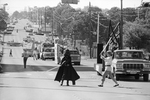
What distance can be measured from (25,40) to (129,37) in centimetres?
10936

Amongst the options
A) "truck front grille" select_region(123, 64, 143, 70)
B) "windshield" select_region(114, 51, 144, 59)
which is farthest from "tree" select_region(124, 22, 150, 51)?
"truck front grille" select_region(123, 64, 143, 70)

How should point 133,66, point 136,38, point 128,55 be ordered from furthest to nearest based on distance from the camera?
point 136,38 → point 128,55 → point 133,66

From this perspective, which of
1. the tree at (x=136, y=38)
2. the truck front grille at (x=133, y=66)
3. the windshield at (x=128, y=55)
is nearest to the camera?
the truck front grille at (x=133, y=66)

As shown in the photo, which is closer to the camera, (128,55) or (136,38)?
(128,55)

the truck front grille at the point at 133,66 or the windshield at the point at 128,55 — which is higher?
the windshield at the point at 128,55

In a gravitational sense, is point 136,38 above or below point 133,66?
above

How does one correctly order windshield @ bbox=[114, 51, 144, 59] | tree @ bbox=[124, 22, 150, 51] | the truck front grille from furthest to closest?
tree @ bbox=[124, 22, 150, 51], windshield @ bbox=[114, 51, 144, 59], the truck front grille

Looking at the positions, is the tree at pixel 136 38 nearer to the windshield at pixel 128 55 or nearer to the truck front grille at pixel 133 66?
the windshield at pixel 128 55

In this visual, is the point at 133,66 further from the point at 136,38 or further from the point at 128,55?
the point at 136,38

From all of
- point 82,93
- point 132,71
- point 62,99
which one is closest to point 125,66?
point 132,71

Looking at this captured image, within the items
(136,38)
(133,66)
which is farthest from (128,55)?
(136,38)

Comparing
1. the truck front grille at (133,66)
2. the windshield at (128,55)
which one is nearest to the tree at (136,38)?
the windshield at (128,55)

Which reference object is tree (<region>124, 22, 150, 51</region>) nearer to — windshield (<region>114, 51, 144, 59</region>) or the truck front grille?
windshield (<region>114, 51, 144, 59</region>)

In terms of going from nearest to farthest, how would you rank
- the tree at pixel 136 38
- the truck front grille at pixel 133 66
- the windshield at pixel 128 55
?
the truck front grille at pixel 133 66 < the windshield at pixel 128 55 < the tree at pixel 136 38
